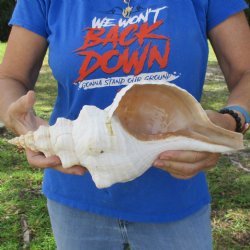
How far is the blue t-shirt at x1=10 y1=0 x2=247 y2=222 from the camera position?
118 centimetres

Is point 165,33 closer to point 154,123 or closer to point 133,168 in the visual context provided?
point 154,123

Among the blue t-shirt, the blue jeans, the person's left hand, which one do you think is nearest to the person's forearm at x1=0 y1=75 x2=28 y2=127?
the blue t-shirt

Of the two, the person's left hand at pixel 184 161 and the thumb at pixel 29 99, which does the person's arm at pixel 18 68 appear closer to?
the thumb at pixel 29 99

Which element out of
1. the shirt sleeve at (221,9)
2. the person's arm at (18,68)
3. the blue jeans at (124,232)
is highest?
the shirt sleeve at (221,9)

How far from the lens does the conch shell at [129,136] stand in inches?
38.9

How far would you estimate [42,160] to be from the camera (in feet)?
3.56

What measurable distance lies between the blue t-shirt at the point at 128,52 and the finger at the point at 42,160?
0.57ft

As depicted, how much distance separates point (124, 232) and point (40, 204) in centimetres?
133

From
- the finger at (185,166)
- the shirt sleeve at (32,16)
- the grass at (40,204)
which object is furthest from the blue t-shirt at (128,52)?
the grass at (40,204)

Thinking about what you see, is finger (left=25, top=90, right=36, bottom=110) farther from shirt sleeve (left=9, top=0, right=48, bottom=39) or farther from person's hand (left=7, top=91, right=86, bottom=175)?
shirt sleeve (left=9, top=0, right=48, bottom=39)

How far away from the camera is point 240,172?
116 inches

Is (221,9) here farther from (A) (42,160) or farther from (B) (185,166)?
(A) (42,160)

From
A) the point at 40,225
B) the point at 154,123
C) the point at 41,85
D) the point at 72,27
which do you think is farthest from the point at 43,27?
the point at 41,85

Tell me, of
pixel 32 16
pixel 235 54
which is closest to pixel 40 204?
pixel 32 16
